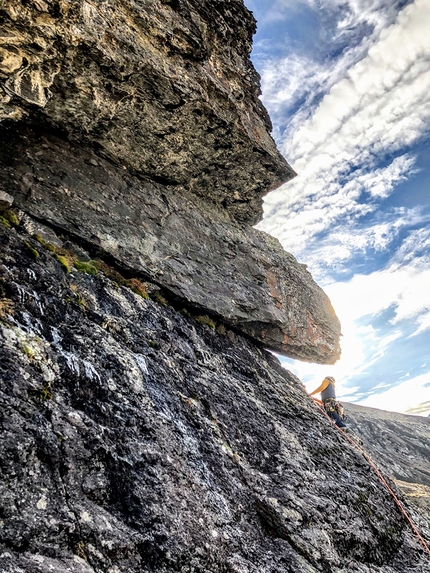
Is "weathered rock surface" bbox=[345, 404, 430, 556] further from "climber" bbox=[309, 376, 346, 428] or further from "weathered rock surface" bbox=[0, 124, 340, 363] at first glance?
"weathered rock surface" bbox=[0, 124, 340, 363]

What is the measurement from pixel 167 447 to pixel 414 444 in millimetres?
56131

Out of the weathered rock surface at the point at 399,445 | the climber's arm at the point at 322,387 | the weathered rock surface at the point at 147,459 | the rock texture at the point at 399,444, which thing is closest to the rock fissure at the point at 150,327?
the weathered rock surface at the point at 147,459

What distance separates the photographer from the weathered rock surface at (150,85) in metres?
9.51

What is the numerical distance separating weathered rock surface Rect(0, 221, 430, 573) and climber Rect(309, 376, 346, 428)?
3.69 m

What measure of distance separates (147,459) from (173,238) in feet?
35.0

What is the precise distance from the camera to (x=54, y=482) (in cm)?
592

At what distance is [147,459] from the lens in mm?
7645

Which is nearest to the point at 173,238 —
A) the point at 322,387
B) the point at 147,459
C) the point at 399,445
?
the point at 147,459

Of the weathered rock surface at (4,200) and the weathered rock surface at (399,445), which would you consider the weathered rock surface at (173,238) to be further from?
the weathered rock surface at (399,445)

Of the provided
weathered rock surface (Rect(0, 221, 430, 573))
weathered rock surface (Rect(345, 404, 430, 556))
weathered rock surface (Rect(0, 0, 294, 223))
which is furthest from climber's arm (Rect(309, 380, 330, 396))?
weathered rock surface (Rect(345, 404, 430, 556))

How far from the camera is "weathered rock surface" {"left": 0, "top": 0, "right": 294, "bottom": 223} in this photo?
31.2 ft

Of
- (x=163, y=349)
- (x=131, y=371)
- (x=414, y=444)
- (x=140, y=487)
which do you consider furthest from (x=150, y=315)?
(x=414, y=444)

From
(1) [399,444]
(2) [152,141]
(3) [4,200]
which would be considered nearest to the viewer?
(3) [4,200]

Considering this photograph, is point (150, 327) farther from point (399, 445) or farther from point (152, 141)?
point (399, 445)
